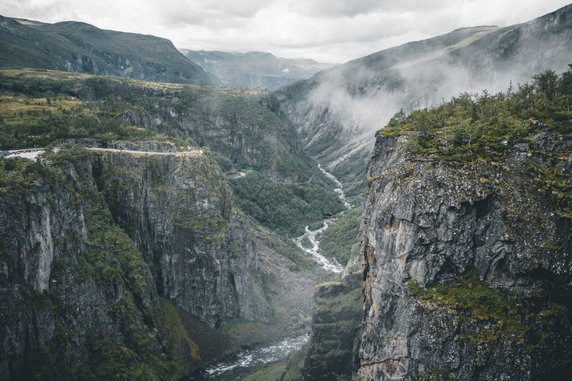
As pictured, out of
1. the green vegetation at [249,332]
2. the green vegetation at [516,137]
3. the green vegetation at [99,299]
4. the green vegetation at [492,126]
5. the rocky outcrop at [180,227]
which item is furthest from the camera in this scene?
the green vegetation at [249,332]

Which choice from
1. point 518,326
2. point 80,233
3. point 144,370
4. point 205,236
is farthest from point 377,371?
point 205,236

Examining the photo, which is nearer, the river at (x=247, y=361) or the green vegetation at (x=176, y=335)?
the river at (x=247, y=361)

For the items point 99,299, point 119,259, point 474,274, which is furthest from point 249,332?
point 474,274

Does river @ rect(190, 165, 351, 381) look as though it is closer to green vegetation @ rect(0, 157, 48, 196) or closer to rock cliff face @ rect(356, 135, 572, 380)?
rock cliff face @ rect(356, 135, 572, 380)

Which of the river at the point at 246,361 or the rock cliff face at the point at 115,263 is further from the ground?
the rock cliff face at the point at 115,263

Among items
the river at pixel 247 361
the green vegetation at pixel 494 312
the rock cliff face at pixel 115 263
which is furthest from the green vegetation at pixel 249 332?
the green vegetation at pixel 494 312

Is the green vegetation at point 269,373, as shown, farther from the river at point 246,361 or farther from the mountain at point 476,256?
the mountain at point 476,256

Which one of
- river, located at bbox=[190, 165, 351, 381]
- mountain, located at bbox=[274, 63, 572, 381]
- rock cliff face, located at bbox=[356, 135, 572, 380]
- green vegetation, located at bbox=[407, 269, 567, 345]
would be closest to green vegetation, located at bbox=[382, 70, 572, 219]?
mountain, located at bbox=[274, 63, 572, 381]

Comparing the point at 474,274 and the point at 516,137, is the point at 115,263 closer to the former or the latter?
the point at 474,274

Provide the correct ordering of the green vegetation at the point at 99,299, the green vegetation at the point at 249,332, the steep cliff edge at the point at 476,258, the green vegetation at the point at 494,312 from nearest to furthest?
the green vegetation at the point at 494,312
the steep cliff edge at the point at 476,258
the green vegetation at the point at 99,299
the green vegetation at the point at 249,332
